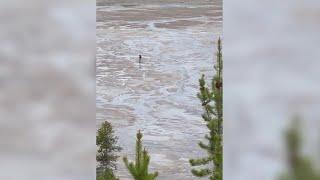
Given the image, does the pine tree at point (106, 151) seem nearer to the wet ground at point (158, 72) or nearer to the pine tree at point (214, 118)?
the wet ground at point (158, 72)
